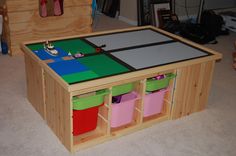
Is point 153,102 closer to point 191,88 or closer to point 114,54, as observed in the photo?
point 191,88

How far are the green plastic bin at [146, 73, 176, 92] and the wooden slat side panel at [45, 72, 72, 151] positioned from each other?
625 mm

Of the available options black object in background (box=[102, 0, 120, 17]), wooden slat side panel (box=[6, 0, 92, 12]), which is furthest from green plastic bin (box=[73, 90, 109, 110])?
black object in background (box=[102, 0, 120, 17])

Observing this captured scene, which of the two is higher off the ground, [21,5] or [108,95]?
[21,5]

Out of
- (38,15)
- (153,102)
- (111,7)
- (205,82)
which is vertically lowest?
(153,102)

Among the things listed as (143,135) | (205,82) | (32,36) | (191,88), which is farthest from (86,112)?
(32,36)

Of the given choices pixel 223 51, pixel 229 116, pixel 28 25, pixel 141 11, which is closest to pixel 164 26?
pixel 141 11

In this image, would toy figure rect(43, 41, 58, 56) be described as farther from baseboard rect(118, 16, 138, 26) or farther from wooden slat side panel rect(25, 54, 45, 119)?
baseboard rect(118, 16, 138, 26)

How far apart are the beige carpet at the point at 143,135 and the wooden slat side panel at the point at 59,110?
0.06m

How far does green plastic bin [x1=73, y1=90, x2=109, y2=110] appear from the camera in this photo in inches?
84.1

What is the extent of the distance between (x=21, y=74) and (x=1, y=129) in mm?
954

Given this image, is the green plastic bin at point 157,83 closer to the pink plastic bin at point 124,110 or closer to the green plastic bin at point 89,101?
the pink plastic bin at point 124,110

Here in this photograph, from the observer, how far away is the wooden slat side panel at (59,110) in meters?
2.14

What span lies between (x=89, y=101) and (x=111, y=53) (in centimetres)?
54

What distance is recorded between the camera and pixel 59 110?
2264mm
